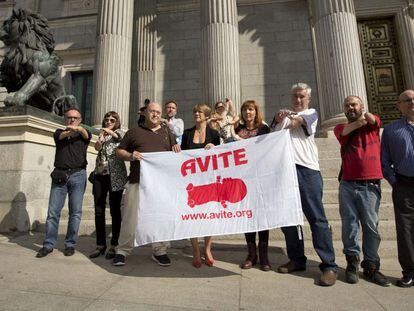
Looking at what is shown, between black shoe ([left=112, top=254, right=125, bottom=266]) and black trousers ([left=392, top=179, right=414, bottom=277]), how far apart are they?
3111mm

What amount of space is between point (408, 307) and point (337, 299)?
0.55 meters

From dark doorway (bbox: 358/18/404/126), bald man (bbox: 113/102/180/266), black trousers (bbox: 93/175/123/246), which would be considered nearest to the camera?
bald man (bbox: 113/102/180/266)

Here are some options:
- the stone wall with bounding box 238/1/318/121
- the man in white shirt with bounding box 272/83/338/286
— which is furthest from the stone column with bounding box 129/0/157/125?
the man in white shirt with bounding box 272/83/338/286

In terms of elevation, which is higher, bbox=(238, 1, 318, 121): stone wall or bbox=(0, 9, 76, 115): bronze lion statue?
A: bbox=(238, 1, 318, 121): stone wall

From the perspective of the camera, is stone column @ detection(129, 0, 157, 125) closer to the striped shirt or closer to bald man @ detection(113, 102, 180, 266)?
bald man @ detection(113, 102, 180, 266)

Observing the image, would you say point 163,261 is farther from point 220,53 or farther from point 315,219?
point 220,53

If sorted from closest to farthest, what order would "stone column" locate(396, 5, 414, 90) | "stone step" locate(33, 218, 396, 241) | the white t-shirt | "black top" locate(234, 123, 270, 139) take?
the white t-shirt → "black top" locate(234, 123, 270, 139) → "stone step" locate(33, 218, 396, 241) → "stone column" locate(396, 5, 414, 90)

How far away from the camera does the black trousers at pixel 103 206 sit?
425cm

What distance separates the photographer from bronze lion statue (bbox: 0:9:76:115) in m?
6.40

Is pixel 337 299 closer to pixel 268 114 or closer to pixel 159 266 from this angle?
pixel 159 266

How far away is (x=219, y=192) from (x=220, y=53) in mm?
8049

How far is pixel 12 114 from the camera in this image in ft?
19.3

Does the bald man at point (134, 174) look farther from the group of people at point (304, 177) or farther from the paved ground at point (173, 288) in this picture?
the paved ground at point (173, 288)

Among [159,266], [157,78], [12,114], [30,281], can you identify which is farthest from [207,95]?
[30,281]
